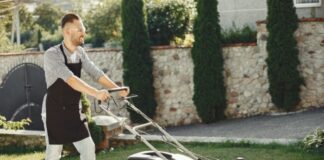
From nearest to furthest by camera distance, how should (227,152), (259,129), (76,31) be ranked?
1. (76,31)
2. (227,152)
3. (259,129)

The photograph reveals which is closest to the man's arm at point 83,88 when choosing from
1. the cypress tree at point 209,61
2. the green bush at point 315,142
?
the green bush at point 315,142

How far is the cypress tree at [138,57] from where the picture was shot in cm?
1187

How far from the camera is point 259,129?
9.93m

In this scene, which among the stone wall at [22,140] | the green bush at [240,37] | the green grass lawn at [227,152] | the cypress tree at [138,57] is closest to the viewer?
the green grass lawn at [227,152]

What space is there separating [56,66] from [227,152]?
375 centimetres

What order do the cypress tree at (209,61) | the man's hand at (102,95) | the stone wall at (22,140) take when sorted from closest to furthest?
1. the man's hand at (102,95)
2. the stone wall at (22,140)
3. the cypress tree at (209,61)

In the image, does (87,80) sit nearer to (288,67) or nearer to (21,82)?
(21,82)

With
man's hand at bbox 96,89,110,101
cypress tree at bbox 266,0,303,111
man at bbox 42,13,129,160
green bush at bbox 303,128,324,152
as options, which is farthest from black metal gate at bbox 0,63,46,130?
man's hand at bbox 96,89,110,101

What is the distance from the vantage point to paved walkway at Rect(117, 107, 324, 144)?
8.88 metres

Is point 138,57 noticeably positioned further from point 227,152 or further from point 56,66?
point 56,66

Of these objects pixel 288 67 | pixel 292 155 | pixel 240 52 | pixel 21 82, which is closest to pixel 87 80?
pixel 21 82

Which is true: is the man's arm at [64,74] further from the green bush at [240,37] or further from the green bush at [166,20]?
the green bush at [166,20]

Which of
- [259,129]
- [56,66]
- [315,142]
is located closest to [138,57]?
[259,129]

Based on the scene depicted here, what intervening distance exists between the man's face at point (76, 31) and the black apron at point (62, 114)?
17 cm
